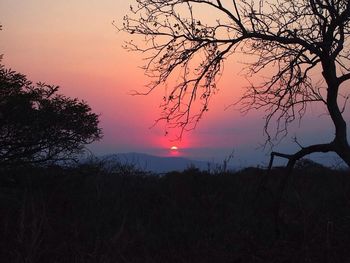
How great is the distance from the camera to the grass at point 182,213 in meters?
8.93

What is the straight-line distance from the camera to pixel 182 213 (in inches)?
497

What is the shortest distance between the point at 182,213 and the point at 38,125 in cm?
396

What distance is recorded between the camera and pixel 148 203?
1362cm

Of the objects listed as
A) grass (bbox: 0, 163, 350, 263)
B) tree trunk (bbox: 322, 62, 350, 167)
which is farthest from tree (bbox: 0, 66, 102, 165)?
tree trunk (bbox: 322, 62, 350, 167)

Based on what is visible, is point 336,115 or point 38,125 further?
point 38,125

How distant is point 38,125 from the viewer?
475 inches

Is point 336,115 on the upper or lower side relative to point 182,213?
upper

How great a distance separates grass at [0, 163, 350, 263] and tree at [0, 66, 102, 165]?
775 mm

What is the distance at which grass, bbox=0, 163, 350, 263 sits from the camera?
29.3 ft

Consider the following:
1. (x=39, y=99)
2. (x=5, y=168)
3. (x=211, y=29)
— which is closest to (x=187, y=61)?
(x=211, y=29)

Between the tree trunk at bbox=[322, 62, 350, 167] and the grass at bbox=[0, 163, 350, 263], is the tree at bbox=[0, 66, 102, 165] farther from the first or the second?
the tree trunk at bbox=[322, 62, 350, 167]

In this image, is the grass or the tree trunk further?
the grass

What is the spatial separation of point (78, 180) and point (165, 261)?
569 centimetres

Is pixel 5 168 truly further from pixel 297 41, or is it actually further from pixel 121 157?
pixel 297 41
